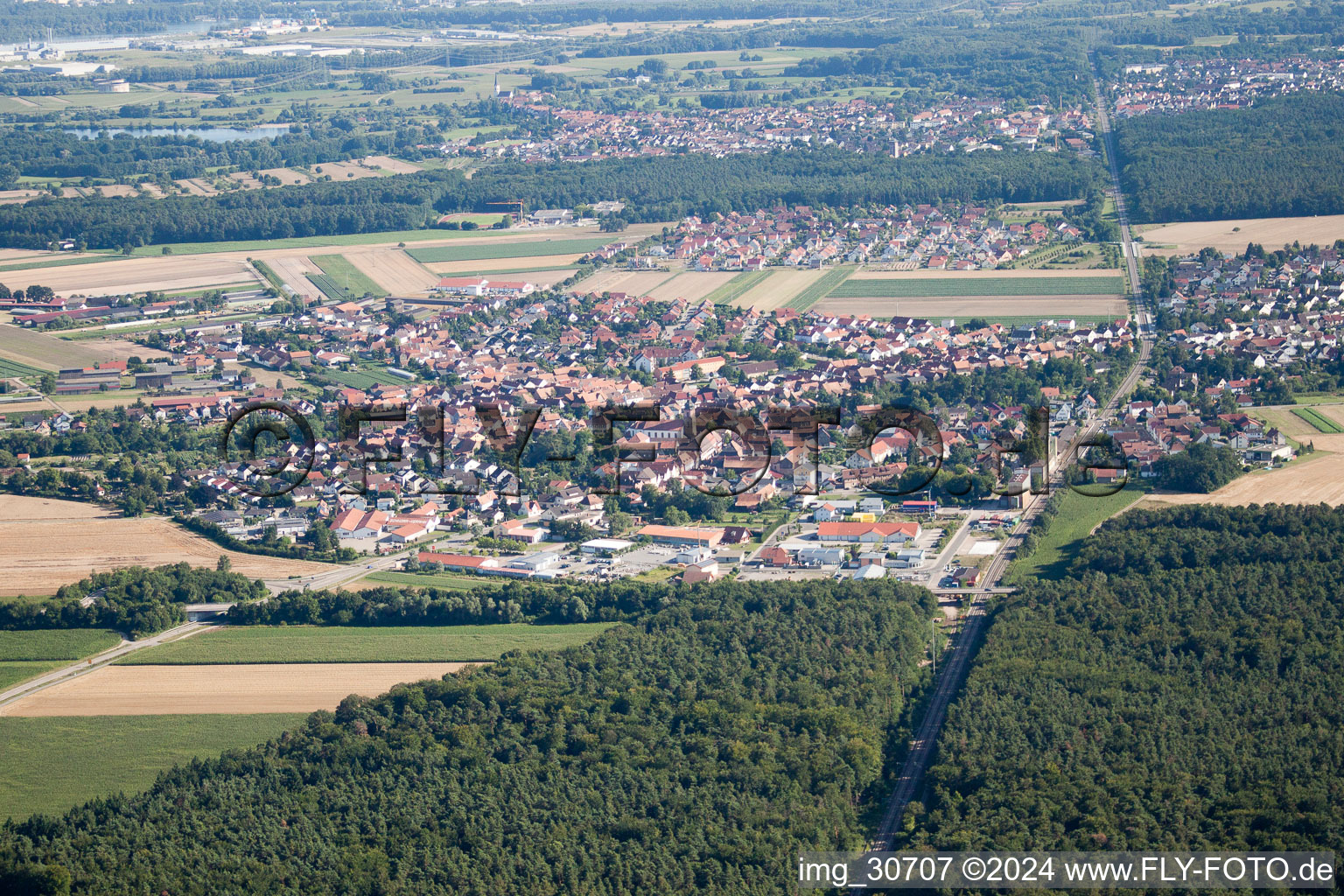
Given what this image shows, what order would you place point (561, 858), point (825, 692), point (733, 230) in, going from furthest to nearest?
point (733, 230) < point (825, 692) < point (561, 858)

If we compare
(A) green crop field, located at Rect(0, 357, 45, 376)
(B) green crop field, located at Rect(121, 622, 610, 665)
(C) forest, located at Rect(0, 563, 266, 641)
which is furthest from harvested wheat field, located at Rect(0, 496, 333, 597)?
(A) green crop field, located at Rect(0, 357, 45, 376)

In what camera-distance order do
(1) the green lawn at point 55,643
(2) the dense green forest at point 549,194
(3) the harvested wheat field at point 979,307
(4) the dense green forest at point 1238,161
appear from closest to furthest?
1. (1) the green lawn at point 55,643
2. (3) the harvested wheat field at point 979,307
3. (4) the dense green forest at point 1238,161
4. (2) the dense green forest at point 549,194

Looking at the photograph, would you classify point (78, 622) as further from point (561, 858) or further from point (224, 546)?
point (561, 858)

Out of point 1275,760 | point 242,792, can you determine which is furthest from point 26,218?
point 1275,760

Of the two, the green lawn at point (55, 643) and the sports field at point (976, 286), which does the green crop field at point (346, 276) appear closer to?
the sports field at point (976, 286)

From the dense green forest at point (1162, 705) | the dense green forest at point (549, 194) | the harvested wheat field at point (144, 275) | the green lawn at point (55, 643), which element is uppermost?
the dense green forest at point (549, 194)

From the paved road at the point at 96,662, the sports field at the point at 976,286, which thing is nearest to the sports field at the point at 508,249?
the sports field at the point at 976,286

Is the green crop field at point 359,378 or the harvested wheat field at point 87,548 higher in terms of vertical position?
the green crop field at point 359,378
